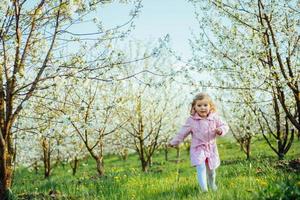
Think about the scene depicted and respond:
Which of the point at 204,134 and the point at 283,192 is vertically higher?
the point at 204,134

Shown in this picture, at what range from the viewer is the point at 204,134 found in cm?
552

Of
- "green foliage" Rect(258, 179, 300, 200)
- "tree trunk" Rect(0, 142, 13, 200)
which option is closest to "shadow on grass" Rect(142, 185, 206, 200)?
"green foliage" Rect(258, 179, 300, 200)

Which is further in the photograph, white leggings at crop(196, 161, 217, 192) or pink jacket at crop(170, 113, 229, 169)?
pink jacket at crop(170, 113, 229, 169)

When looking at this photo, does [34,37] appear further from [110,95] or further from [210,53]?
[110,95]

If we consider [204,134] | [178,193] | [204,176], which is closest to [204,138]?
[204,134]

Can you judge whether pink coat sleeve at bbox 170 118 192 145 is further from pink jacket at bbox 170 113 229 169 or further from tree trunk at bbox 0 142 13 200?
tree trunk at bbox 0 142 13 200

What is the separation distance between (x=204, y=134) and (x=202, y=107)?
34 cm

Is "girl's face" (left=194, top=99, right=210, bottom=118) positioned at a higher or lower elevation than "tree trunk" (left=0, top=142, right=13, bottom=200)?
higher

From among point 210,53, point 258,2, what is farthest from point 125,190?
point 258,2

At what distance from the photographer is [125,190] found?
18.5ft

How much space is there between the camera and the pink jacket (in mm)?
5469

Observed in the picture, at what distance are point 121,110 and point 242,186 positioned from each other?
9173mm

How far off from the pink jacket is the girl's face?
0.06 m

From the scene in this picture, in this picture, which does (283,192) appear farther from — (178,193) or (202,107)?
(202,107)
